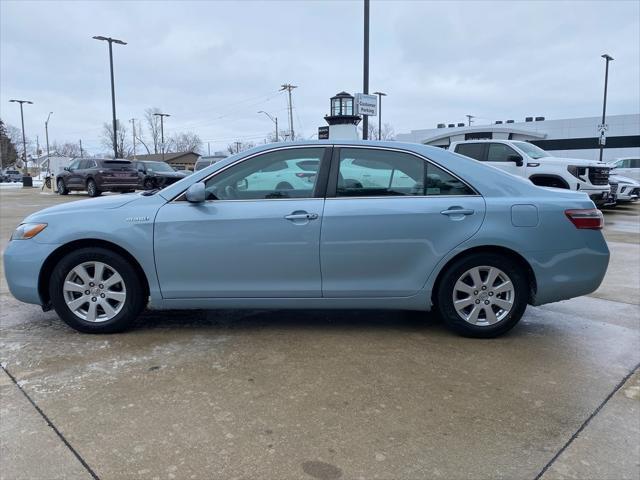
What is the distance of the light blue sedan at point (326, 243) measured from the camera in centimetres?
404

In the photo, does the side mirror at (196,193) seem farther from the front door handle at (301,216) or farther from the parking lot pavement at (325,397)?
the parking lot pavement at (325,397)

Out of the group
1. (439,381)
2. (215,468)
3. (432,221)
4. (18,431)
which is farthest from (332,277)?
(18,431)

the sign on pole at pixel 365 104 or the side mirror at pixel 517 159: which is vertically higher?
the sign on pole at pixel 365 104

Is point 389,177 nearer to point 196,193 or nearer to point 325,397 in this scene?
point 196,193

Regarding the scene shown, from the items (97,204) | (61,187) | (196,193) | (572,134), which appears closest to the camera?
(196,193)

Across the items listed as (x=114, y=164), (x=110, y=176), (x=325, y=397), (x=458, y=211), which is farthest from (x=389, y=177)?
(x=114, y=164)

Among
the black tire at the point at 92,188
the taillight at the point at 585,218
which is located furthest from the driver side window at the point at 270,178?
the black tire at the point at 92,188

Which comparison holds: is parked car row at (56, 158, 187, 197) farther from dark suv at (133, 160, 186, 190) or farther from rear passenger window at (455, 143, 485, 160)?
rear passenger window at (455, 143, 485, 160)

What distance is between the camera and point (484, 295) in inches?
162

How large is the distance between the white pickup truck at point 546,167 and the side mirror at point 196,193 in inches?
389

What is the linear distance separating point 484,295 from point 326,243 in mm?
1318

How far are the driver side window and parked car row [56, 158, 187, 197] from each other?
16.6 m

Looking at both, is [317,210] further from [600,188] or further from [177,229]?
[600,188]

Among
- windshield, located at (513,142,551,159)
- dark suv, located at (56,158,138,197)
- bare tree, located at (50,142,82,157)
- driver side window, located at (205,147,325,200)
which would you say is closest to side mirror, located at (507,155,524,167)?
windshield, located at (513,142,551,159)
